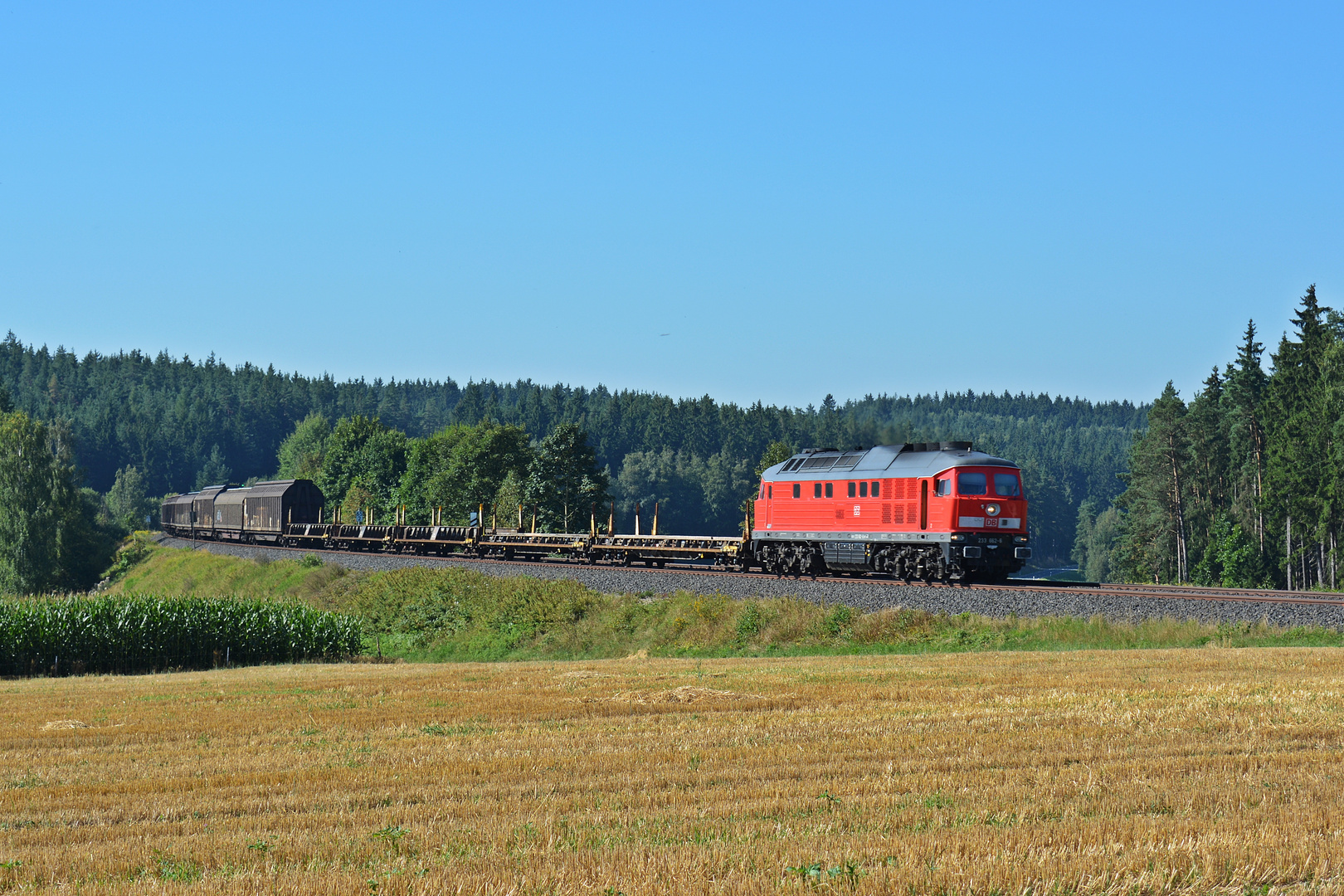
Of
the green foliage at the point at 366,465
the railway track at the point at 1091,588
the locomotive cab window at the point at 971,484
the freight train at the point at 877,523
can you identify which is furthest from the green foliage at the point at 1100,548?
Answer: the locomotive cab window at the point at 971,484

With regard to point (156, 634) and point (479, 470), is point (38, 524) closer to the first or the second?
point (479, 470)

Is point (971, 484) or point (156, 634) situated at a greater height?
point (971, 484)

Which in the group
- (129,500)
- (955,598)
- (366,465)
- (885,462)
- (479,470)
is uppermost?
(366,465)

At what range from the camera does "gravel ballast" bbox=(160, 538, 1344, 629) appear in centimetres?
3012

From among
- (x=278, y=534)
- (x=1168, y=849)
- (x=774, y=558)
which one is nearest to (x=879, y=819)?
(x=1168, y=849)

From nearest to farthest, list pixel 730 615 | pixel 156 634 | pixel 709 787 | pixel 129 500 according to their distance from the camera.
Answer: pixel 709 787 < pixel 730 615 < pixel 156 634 < pixel 129 500

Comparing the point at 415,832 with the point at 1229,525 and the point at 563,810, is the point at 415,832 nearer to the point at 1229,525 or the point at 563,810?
the point at 563,810

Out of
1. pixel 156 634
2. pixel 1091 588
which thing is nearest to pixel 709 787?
pixel 1091 588

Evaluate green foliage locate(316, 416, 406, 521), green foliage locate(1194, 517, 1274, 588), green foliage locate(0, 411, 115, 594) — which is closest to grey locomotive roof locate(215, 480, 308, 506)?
green foliage locate(0, 411, 115, 594)

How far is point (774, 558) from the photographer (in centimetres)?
4788

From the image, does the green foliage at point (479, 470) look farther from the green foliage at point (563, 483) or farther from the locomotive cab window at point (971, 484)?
the locomotive cab window at point (971, 484)

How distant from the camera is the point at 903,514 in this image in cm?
4019

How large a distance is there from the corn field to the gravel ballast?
433 inches

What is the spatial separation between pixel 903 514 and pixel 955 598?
6.43 meters
